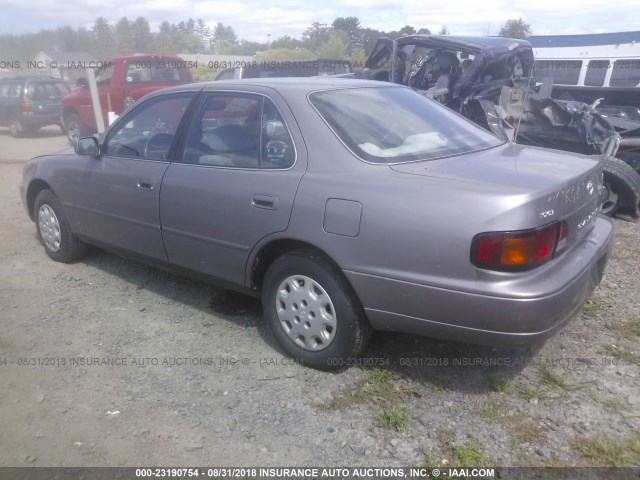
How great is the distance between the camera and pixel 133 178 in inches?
152

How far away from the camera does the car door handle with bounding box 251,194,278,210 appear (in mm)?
3053

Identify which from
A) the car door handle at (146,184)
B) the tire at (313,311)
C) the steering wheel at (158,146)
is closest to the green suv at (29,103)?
the steering wheel at (158,146)

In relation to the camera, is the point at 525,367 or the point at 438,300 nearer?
the point at 438,300

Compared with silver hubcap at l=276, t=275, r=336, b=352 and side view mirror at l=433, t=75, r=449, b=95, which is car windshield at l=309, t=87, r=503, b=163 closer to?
silver hubcap at l=276, t=275, r=336, b=352

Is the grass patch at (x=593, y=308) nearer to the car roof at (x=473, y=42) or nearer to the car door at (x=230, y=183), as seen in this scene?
the car door at (x=230, y=183)

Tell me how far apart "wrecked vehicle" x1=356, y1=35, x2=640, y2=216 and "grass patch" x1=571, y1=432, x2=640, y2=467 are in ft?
13.5

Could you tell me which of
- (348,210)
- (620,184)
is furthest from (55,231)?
(620,184)

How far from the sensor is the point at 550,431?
8.61 feet

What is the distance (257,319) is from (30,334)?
153 cm

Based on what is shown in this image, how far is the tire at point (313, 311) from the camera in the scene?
2.92m

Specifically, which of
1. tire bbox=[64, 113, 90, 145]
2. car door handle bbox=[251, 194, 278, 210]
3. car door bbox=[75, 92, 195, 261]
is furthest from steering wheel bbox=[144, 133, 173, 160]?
tire bbox=[64, 113, 90, 145]

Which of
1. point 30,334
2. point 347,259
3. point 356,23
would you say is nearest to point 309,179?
point 347,259

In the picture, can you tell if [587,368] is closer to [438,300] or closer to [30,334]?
[438,300]

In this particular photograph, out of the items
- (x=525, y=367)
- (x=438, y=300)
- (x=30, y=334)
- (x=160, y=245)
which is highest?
(x=438, y=300)
